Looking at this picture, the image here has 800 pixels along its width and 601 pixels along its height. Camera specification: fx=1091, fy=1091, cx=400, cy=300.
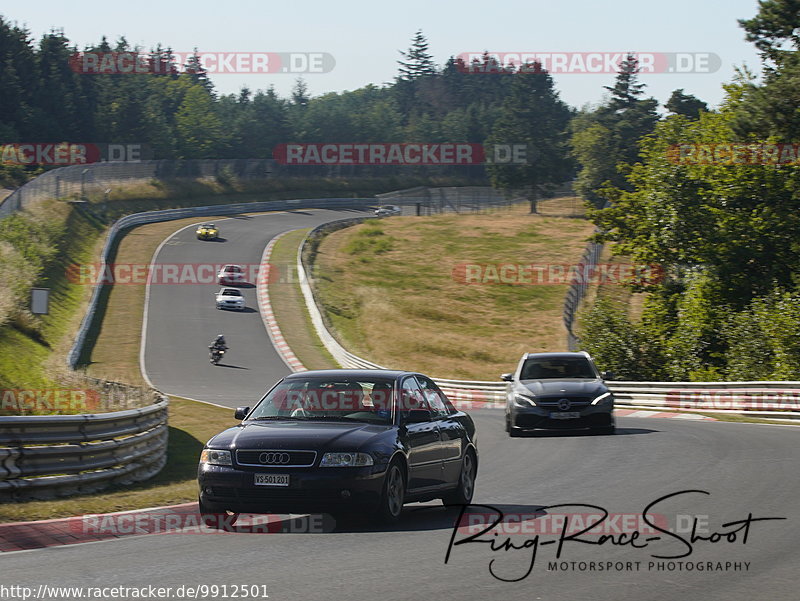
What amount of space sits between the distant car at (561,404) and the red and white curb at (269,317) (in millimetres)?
22107

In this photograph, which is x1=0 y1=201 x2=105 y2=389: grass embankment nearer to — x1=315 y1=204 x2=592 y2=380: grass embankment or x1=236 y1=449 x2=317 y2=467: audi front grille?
x1=236 y1=449 x2=317 y2=467: audi front grille

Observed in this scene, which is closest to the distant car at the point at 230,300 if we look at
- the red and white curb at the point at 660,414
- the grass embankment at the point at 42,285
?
the grass embankment at the point at 42,285

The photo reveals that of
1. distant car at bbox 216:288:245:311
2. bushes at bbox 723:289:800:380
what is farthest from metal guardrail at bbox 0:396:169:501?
distant car at bbox 216:288:245:311

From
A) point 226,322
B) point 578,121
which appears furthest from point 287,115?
point 226,322

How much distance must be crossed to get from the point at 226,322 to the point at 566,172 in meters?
76.0

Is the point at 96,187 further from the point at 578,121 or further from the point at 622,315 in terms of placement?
the point at 578,121

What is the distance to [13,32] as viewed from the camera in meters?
102

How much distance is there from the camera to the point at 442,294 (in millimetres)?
66188

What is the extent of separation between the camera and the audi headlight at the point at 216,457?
9344mm

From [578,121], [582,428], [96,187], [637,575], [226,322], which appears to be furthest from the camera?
[578,121]

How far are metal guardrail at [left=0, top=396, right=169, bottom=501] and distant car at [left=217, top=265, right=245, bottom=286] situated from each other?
47.9 m

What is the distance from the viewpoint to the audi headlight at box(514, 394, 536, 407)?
65.5ft

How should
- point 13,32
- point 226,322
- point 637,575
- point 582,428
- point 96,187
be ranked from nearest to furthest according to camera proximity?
point 637,575 < point 582,428 < point 226,322 < point 96,187 < point 13,32

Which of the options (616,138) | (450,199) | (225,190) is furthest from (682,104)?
(225,190)
